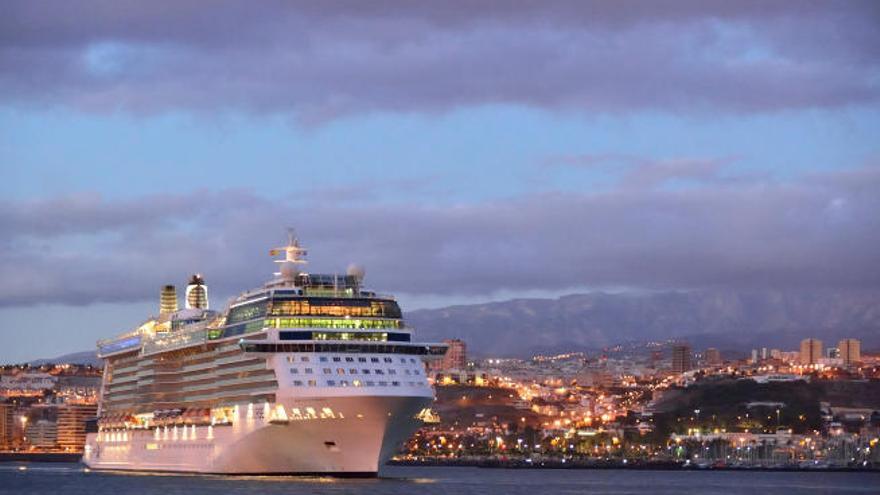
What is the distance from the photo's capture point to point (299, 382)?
260 feet

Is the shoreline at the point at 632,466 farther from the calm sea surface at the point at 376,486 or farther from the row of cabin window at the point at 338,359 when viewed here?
the row of cabin window at the point at 338,359

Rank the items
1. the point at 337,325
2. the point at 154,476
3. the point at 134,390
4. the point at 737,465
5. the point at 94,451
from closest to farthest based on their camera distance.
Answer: the point at 337,325 → the point at 154,476 → the point at 134,390 → the point at 94,451 → the point at 737,465

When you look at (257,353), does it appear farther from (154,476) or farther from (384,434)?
(154,476)

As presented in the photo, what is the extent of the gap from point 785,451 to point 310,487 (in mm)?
108842

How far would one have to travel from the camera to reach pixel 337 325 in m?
82.1

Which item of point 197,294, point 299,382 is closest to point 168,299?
point 197,294

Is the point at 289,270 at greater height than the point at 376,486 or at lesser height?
greater

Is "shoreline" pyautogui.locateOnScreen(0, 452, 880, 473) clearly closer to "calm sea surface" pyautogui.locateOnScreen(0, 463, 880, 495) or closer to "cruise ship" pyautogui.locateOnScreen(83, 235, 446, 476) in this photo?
"calm sea surface" pyautogui.locateOnScreen(0, 463, 880, 495)

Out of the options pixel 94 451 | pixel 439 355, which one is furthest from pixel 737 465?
pixel 439 355

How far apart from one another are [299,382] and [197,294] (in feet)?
104

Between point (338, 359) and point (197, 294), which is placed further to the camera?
point (197, 294)

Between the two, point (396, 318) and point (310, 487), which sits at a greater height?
point (396, 318)

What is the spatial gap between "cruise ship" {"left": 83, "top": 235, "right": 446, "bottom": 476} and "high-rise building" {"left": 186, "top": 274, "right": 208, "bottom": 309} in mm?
17028

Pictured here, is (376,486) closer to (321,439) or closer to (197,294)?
(321,439)
